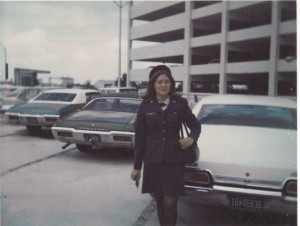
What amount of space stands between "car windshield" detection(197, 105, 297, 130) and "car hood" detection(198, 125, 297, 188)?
268mm

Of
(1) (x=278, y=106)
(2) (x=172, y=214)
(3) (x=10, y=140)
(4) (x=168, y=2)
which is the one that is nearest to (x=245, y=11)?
(4) (x=168, y=2)

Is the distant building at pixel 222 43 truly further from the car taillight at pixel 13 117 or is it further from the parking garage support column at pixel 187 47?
the car taillight at pixel 13 117

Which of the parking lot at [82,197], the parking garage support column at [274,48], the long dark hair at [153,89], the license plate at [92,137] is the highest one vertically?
the parking garage support column at [274,48]

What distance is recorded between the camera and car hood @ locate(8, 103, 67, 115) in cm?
959

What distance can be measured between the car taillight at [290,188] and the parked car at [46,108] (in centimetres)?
640

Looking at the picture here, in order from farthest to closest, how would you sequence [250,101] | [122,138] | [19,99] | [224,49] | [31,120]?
[224,49]
[19,99]
[31,120]
[122,138]
[250,101]

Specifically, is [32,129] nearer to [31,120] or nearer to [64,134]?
[31,120]

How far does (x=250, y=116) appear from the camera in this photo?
4707mm

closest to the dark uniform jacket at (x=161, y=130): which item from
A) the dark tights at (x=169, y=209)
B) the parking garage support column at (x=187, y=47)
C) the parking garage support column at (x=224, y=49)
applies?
the dark tights at (x=169, y=209)

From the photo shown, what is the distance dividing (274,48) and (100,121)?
25.4m

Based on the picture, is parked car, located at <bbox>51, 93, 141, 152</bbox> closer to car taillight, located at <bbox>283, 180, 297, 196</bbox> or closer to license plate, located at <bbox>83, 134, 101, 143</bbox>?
license plate, located at <bbox>83, 134, 101, 143</bbox>

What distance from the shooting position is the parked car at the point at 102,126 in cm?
675

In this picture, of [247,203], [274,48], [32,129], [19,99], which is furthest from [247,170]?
[274,48]

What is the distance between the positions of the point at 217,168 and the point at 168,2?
39130 mm
